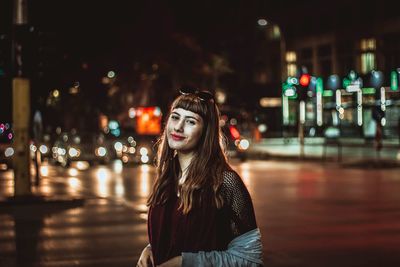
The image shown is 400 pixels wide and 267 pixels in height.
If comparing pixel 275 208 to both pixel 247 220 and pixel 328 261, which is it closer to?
pixel 328 261

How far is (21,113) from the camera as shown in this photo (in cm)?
1800

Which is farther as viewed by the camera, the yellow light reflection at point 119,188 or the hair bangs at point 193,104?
the yellow light reflection at point 119,188

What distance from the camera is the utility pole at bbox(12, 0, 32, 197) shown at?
706 inches

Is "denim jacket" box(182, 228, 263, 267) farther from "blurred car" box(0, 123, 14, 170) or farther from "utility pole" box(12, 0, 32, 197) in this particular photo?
"blurred car" box(0, 123, 14, 170)

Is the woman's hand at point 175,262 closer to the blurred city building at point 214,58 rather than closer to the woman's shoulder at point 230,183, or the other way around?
the woman's shoulder at point 230,183

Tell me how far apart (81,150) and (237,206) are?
108ft

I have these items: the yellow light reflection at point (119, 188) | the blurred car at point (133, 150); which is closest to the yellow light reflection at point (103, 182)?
the yellow light reflection at point (119, 188)

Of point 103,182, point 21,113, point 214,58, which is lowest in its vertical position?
point 103,182

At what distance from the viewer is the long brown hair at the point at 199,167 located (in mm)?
3957

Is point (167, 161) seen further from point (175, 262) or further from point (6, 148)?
point (6, 148)

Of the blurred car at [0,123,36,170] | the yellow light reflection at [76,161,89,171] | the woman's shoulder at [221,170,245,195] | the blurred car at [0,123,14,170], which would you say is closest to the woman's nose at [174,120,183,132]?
the woman's shoulder at [221,170,245,195]

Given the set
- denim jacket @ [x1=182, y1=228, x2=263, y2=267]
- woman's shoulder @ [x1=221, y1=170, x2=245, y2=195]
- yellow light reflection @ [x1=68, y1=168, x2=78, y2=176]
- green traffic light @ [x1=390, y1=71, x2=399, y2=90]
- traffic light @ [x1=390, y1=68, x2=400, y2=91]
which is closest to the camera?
denim jacket @ [x1=182, y1=228, x2=263, y2=267]

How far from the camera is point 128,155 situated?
121 ft

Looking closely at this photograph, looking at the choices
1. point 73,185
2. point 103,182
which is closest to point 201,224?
point 73,185
